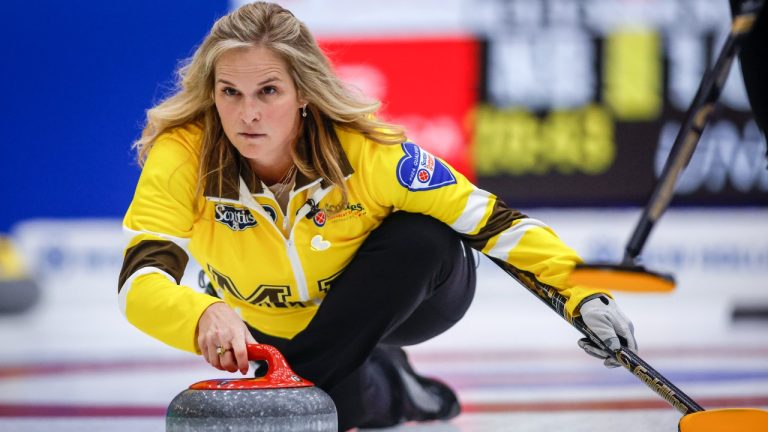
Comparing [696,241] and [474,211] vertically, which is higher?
[474,211]

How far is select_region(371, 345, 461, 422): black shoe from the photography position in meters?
2.51

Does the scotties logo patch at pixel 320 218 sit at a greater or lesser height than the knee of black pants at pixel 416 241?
greater

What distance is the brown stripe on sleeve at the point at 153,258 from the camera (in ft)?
6.11

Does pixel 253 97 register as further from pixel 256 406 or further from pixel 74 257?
pixel 74 257

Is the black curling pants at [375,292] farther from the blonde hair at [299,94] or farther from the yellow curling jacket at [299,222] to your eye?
the blonde hair at [299,94]

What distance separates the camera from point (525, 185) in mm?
5707

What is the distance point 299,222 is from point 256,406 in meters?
0.52

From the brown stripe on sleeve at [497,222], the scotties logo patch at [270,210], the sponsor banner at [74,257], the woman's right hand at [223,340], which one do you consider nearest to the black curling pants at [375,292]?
the brown stripe on sleeve at [497,222]

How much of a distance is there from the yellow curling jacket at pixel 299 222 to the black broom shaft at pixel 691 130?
16cm

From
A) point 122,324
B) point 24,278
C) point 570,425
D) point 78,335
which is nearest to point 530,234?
point 570,425

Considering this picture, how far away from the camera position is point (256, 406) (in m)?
1.64

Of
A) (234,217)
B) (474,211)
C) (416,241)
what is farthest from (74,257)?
(474,211)

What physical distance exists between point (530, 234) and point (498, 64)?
3835 mm

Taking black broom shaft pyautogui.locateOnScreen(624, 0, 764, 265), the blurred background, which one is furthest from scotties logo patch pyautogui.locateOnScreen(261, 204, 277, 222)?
the blurred background
